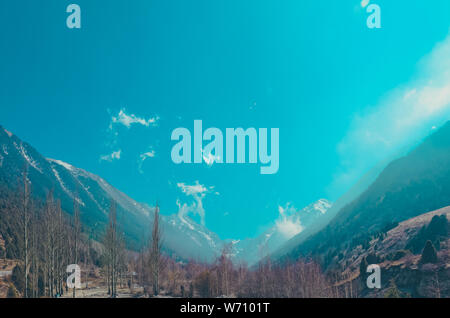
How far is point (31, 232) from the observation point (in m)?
37.9

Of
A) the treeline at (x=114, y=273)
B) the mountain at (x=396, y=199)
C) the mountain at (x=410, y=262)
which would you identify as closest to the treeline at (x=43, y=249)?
the treeline at (x=114, y=273)

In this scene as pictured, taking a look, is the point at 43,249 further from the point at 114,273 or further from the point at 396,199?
the point at 396,199

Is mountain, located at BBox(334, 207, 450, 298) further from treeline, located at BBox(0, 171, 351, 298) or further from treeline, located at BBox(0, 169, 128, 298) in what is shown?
treeline, located at BBox(0, 169, 128, 298)

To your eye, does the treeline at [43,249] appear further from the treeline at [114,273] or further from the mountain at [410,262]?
the mountain at [410,262]

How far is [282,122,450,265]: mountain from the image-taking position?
9525cm

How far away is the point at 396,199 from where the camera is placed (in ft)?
367

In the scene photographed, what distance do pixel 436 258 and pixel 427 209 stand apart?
58.7 m

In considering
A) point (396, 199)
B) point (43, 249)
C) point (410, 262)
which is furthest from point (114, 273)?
point (396, 199)

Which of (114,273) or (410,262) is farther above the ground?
(114,273)

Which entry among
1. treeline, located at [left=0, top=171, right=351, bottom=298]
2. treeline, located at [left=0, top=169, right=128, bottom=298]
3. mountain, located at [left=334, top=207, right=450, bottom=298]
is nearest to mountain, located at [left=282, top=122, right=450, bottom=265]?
mountain, located at [left=334, top=207, right=450, bottom=298]

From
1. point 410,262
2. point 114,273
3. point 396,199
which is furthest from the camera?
point 396,199
